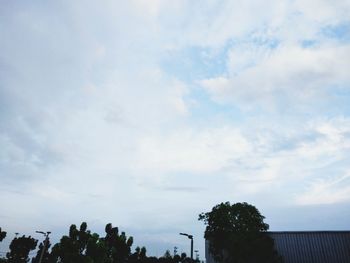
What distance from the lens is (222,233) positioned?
38.5m

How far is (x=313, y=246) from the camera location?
1495 inches

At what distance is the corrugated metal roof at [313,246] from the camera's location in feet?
120

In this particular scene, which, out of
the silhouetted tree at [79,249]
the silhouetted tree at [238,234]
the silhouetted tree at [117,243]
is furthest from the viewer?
the silhouetted tree at [117,243]

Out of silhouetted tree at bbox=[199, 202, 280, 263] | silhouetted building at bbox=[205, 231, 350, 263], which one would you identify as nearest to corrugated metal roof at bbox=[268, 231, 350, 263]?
silhouetted building at bbox=[205, 231, 350, 263]

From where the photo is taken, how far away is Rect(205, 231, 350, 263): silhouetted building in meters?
36.6

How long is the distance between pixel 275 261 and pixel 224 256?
7.52 meters

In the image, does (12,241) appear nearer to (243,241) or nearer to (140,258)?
(140,258)

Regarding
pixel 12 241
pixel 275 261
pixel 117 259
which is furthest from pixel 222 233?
pixel 12 241

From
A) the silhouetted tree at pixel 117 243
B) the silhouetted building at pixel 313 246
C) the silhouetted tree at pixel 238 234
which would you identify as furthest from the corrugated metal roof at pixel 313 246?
the silhouetted tree at pixel 117 243

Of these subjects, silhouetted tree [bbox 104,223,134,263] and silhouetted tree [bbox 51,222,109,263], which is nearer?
silhouetted tree [bbox 51,222,109,263]

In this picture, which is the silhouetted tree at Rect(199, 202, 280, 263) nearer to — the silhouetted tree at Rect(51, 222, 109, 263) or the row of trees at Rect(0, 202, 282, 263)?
→ the row of trees at Rect(0, 202, 282, 263)

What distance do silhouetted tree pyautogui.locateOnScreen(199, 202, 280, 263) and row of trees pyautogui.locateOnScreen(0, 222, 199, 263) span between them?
14.7 metres

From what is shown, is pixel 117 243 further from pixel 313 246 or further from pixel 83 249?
pixel 313 246

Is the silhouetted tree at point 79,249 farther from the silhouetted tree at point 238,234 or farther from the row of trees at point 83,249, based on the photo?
the silhouetted tree at point 238,234
